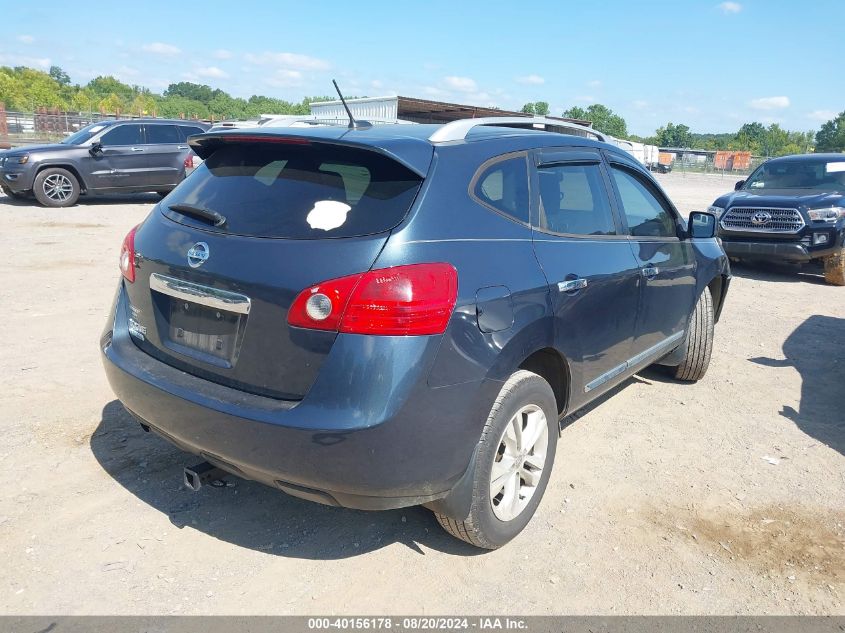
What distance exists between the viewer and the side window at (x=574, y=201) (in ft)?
10.6

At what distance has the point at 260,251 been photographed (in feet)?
8.15

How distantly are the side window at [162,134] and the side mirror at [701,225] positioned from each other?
12664mm

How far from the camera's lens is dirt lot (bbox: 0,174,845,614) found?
267 cm


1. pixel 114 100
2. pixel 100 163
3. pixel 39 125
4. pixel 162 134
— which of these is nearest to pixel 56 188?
pixel 100 163

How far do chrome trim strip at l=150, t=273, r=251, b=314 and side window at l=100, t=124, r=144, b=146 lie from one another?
12611 millimetres

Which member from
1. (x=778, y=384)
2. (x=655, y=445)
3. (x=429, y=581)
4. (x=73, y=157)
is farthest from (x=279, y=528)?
(x=73, y=157)

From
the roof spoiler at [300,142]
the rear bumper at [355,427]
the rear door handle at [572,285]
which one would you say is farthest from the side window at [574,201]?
the rear bumper at [355,427]

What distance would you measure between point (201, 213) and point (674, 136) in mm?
141398

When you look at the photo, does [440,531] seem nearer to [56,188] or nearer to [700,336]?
[700,336]

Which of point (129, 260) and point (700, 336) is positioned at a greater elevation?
point (129, 260)

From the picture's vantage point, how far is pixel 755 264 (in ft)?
37.3

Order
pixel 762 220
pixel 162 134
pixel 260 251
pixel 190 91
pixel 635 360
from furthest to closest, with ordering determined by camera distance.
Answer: pixel 190 91
pixel 162 134
pixel 762 220
pixel 635 360
pixel 260 251

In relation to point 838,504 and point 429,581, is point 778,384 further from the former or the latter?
point 429,581

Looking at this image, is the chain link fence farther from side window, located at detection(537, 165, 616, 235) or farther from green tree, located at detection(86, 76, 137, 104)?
green tree, located at detection(86, 76, 137, 104)
